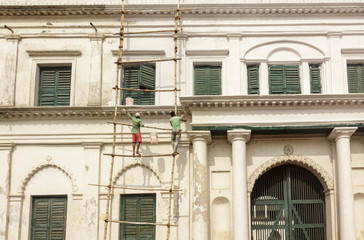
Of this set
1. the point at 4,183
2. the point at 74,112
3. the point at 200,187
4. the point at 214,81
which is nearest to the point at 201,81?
the point at 214,81

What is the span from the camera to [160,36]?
61.7 ft

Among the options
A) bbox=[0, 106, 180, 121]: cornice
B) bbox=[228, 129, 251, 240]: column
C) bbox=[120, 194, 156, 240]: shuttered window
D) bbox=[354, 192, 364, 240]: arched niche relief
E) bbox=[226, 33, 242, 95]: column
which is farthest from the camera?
bbox=[226, 33, 242, 95]: column

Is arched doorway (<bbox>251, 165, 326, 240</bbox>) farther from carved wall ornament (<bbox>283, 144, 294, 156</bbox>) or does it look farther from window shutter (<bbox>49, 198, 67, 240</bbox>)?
window shutter (<bbox>49, 198, 67, 240</bbox>)

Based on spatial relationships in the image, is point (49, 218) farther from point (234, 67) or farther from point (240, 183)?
point (234, 67)

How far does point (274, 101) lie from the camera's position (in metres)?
16.8

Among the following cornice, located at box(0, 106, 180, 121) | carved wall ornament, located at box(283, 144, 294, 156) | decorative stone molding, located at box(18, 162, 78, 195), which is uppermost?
cornice, located at box(0, 106, 180, 121)

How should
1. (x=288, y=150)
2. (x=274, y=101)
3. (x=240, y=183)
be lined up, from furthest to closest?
1. (x=288, y=150)
2. (x=274, y=101)
3. (x=240, y=183)

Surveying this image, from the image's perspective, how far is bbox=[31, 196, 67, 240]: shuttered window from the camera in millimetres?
17484

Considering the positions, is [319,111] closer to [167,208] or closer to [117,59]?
[167,208]

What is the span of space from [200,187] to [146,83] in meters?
4.22

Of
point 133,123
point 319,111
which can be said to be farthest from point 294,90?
point 133,123

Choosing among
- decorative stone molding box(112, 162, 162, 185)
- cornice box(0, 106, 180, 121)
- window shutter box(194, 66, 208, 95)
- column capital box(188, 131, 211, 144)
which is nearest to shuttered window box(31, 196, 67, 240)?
decorative stone molding box(112, 162, 162, 185)

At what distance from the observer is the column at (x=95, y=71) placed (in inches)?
719

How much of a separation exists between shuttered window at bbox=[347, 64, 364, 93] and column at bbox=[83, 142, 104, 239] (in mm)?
8802
